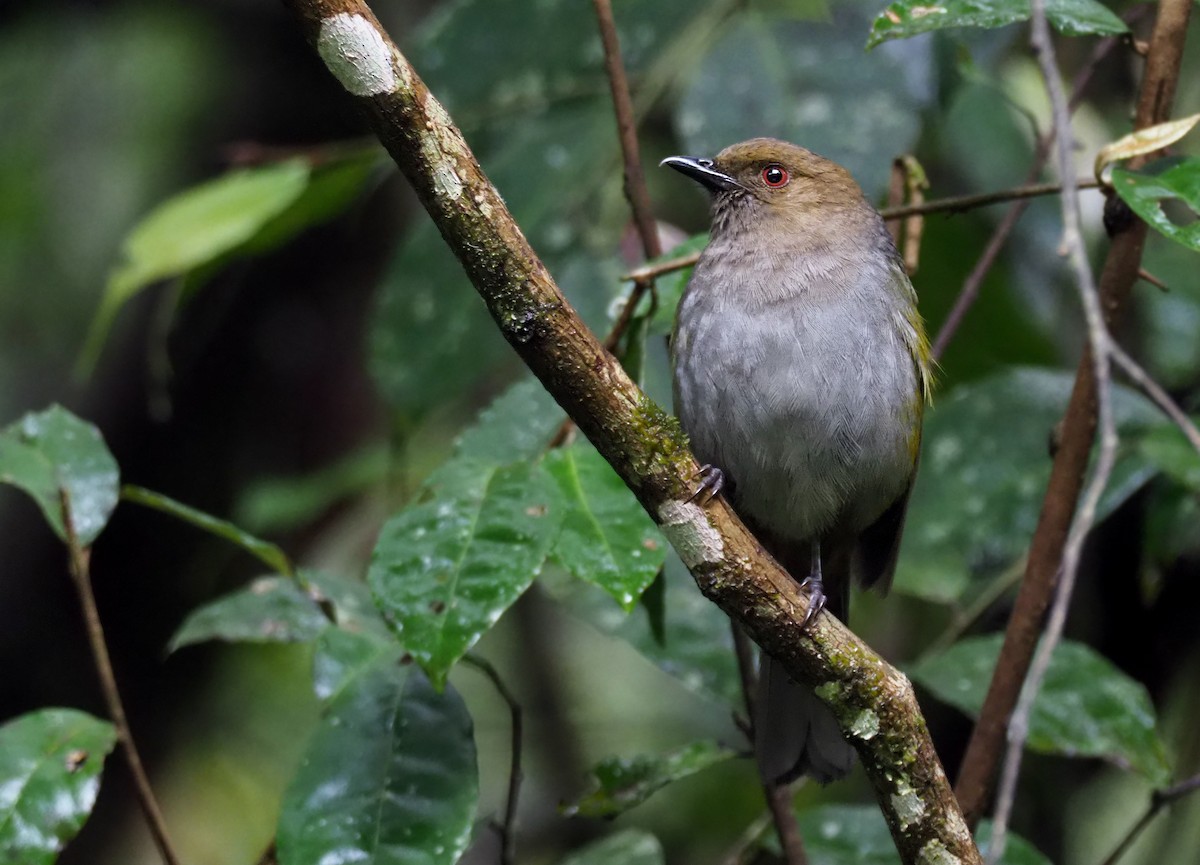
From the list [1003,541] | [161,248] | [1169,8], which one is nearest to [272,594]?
[161,248]

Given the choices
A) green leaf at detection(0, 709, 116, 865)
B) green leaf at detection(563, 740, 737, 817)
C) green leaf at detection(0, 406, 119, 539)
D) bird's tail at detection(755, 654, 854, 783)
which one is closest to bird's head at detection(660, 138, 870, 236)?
bird's tail at detection(755, 654, 854, 783)

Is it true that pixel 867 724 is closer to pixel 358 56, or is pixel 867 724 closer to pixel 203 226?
pixel 358 56

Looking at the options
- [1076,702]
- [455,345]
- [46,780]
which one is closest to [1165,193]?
[1076,702]

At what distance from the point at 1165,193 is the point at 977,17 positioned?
1.63 feet

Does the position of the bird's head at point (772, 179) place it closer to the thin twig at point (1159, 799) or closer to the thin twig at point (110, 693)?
the thin twig at point (1159, 799)

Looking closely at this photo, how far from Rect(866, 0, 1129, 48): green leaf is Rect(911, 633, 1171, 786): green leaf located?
144 cm

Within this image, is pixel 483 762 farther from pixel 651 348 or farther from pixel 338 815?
pixel 338 815

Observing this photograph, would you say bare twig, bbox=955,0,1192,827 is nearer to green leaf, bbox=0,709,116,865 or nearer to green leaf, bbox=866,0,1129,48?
green leaf, bbox=866,0,1129,48

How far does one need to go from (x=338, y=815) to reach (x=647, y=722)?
9.82ft

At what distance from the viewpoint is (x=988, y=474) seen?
12.4ft

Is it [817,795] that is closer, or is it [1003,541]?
[1003,541]

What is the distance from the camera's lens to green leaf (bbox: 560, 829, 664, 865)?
3.03 metres

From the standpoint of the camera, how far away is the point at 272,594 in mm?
3133

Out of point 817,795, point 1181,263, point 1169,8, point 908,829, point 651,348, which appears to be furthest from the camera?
point 817,795
